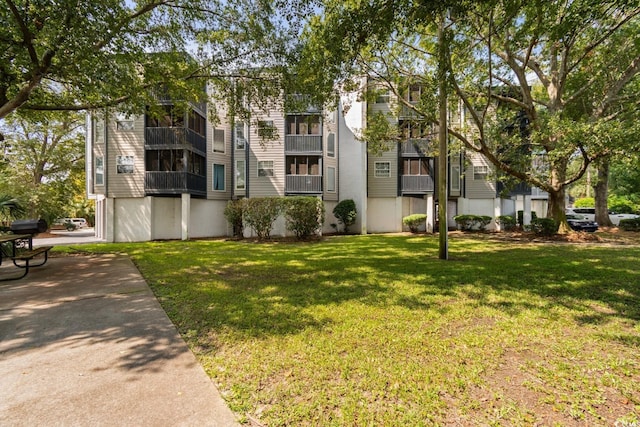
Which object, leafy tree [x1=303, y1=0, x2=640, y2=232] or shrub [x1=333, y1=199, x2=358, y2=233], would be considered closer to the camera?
leafy tree [x1=303, y1=0, x2=640, y2=232]

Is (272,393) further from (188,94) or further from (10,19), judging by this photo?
(188,94)

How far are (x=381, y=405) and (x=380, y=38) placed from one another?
7.15 meters

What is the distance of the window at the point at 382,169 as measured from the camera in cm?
2198

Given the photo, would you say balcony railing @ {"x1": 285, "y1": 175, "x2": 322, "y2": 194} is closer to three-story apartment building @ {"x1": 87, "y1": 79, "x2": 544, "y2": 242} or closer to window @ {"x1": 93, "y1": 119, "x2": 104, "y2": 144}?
three-story apartment building @ {"x1": 87, "y1": 79, "x2": 544, "y2": 242}

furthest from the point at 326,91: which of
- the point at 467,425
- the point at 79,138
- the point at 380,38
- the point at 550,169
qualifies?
the point at 79,138

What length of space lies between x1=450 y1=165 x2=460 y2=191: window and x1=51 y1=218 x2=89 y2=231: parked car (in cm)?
4243

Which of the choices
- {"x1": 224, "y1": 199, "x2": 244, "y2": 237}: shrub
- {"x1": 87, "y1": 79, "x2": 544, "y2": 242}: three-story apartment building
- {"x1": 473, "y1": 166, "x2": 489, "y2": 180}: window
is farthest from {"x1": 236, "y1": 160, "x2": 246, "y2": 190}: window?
Result: {"x1": 473, "y1": 166, "x2": 489, "y2": 180}: window

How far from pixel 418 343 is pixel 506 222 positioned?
22.1m

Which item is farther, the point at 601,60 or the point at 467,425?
the point at 601,60

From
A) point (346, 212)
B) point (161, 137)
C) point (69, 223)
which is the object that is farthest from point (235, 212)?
point (69, 223)

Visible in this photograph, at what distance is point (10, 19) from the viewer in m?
7.44

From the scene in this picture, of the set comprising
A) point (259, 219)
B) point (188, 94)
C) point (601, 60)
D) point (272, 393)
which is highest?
point (601, 60)

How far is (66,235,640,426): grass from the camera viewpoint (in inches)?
97.0

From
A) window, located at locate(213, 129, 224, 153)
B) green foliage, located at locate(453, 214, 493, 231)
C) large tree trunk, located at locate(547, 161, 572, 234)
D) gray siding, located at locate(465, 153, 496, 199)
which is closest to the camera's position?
large tree trunk, located at locate(547, 161, 572, 234)
